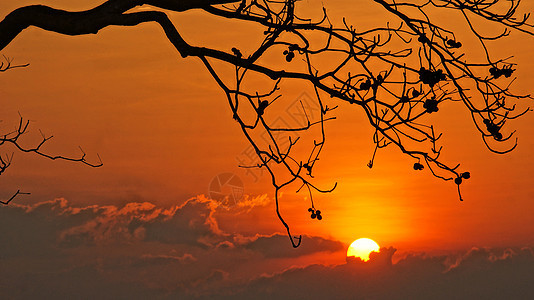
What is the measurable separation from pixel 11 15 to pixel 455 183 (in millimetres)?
5098

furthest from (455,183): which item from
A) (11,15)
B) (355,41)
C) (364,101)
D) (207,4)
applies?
(11,15)

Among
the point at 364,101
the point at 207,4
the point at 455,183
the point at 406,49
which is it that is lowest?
the point at 455,183

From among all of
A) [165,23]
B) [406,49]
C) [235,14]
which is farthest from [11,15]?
[406,49]

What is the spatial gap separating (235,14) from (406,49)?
1891 mm

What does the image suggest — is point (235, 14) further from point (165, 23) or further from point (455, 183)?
point (455, 183)

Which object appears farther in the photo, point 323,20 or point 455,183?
point 323,20

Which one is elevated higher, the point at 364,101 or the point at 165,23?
the point at 165,23

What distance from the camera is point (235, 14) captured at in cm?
937

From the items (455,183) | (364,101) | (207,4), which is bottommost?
(455,183)

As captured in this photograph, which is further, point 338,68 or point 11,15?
point 11,15

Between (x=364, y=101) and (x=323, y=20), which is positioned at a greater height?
(x=323, y=20)

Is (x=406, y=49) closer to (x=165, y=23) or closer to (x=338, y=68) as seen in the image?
(x=338, y=68)

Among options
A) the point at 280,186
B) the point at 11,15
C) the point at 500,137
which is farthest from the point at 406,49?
the point at 11,15

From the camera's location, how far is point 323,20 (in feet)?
30.2
